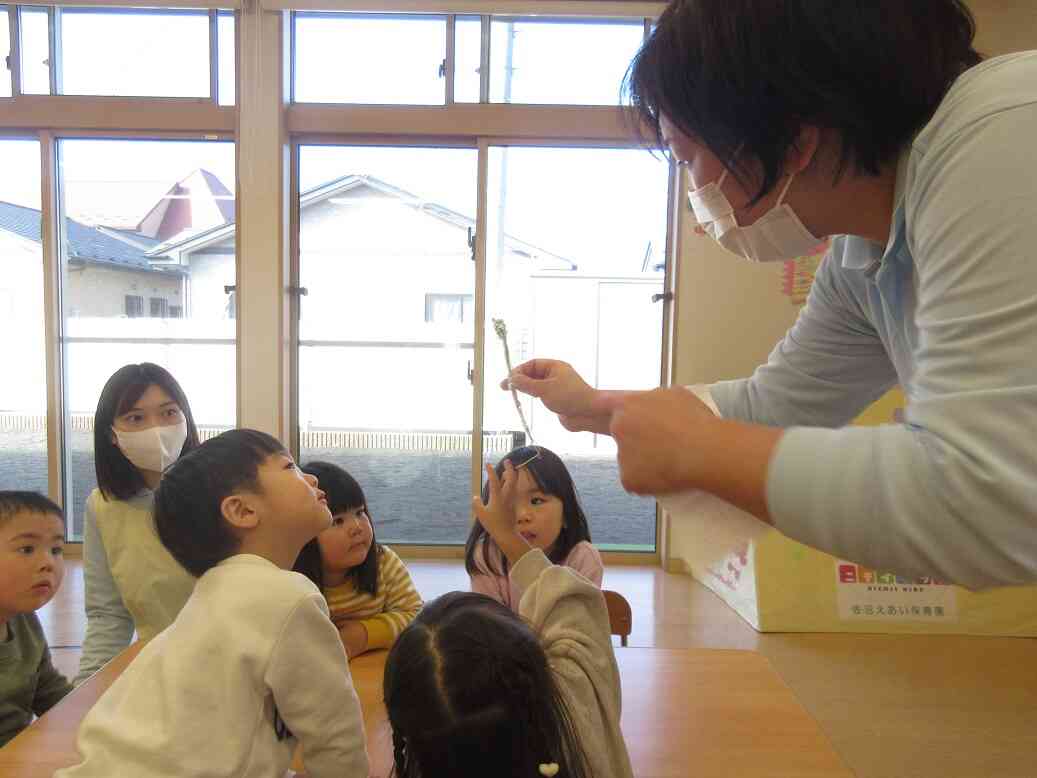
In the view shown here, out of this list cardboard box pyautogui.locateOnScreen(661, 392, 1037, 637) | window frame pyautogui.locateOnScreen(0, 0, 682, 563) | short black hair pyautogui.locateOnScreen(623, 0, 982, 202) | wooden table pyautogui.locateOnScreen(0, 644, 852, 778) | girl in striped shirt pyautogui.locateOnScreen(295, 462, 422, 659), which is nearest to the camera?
Result: short black hair pyautogui.locateOnScreen(623, 0, 982, 202)

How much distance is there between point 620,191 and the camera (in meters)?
4.33

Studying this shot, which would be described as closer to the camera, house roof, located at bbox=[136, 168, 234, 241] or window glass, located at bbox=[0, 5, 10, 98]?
window glass, located at bbox=[0, 5, 10, 98]

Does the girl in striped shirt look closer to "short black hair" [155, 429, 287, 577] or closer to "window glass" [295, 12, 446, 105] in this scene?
"short black hair" [155, 429, 287, 577]

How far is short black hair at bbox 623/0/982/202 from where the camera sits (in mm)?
575

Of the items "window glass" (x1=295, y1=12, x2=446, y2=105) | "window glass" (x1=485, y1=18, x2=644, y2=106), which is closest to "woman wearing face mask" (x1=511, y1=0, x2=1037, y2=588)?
"window glass" (x1=485, y1=18, x2=644, y2=106)

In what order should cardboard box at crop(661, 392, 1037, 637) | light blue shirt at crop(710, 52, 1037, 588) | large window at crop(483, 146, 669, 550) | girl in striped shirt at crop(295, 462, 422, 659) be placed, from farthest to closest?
large window at crop(483, 146, 669, 550)
cardboard box at crop(661, 392, 1037, 637)
girl in striped shirt at crop(295, 462, 422, 659)
light blue shirt at crop(710, 52, 1037, 588)

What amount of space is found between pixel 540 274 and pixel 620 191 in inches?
26.6

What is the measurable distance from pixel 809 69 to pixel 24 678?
6.35 ft

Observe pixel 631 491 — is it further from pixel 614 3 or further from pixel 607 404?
pixel 614 3

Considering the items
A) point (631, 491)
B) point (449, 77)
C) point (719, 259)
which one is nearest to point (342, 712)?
point (631, 491)

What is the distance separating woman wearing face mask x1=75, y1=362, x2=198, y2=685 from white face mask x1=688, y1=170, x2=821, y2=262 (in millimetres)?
1518

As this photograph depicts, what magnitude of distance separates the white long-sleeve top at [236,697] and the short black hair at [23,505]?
2.79 ft

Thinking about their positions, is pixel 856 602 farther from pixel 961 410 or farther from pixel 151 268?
pixel 151 268

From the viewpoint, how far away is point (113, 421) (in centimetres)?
200
